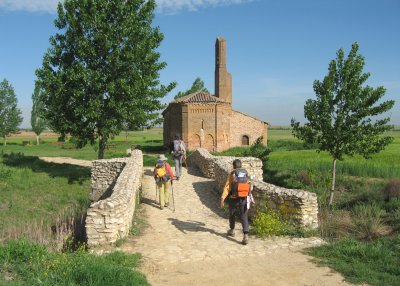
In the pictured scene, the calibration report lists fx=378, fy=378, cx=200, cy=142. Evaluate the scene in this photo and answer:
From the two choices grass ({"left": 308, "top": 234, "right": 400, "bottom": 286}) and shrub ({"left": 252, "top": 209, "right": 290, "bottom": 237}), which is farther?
shrub ({"left": 252, "top": 209, "right": 290, "bottom": 237})

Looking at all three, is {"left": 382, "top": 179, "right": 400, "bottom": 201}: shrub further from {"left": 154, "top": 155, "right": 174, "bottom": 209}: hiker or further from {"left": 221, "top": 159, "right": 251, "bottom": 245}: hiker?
{"left": 221, "top": 159, "right": 251, "bottom": 245}: hiker

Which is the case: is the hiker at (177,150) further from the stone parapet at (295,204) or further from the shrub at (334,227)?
the shrub at (334,227)

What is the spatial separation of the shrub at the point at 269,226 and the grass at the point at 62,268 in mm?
3233

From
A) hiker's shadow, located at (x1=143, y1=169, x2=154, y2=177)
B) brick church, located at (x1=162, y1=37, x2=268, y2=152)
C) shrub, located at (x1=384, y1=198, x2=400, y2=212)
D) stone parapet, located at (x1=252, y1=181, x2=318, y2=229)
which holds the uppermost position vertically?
brick church, located at (x1=162, y1=37, x2=268, y2=152)

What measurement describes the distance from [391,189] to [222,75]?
30.0 metres

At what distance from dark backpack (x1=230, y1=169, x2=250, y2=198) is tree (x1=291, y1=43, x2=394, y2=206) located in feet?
31.0

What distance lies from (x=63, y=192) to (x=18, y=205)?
2457 mm

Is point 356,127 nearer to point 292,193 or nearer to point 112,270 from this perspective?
point 292,193

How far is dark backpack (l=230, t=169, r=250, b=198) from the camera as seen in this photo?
8820 millimetres

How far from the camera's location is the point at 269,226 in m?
9.34

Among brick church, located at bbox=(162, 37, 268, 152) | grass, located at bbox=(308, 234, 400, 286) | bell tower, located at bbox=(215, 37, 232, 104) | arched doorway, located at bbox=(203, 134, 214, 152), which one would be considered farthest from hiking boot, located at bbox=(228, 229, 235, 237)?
bell tower, located at bbox=(215, 37, 232, 104)

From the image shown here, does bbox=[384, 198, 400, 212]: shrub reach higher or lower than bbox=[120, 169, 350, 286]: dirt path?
lower

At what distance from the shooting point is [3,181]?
19609 millimetres

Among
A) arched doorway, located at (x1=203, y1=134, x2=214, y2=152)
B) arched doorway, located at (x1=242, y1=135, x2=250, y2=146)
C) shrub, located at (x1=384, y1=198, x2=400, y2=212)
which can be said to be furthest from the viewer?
arched doorway, located at (x1=242, y1=135, x2=250, y2=146)
